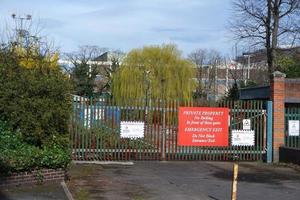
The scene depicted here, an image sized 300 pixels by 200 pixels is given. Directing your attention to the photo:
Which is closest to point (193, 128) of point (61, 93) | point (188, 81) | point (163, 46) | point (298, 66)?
point (61, 93)

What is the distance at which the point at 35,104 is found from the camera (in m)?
15.2

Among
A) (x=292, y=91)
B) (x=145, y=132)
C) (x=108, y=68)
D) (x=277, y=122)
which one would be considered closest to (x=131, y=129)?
(x=145, y=132)

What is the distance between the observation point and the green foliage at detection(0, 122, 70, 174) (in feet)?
42.9

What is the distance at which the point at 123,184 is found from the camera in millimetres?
14648

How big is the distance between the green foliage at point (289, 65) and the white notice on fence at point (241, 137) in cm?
1816

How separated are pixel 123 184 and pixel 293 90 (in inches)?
490

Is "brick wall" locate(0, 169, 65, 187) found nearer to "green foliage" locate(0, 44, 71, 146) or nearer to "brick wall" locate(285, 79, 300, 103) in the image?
"green foliage" locate(0, 44, 71, 146)

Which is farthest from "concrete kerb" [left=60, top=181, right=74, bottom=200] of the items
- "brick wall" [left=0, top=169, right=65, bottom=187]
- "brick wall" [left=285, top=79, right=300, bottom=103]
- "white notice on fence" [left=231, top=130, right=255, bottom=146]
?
"brick wall" [left=285, top=79, right=300, bottom=103]

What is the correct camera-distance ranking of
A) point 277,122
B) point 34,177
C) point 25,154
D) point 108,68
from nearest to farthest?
point 34,177 < point 25,154 < point 277,122 < point 108,68

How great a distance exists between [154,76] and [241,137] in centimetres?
3478

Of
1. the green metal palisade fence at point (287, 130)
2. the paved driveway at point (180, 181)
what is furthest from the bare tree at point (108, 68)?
the paved driveway at point (180, 181)

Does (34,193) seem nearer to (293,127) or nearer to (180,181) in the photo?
(180,181)

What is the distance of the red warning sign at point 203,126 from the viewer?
21.4 m

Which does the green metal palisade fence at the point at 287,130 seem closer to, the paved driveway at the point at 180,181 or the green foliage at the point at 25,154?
the paved driveway at the point at 180,181
